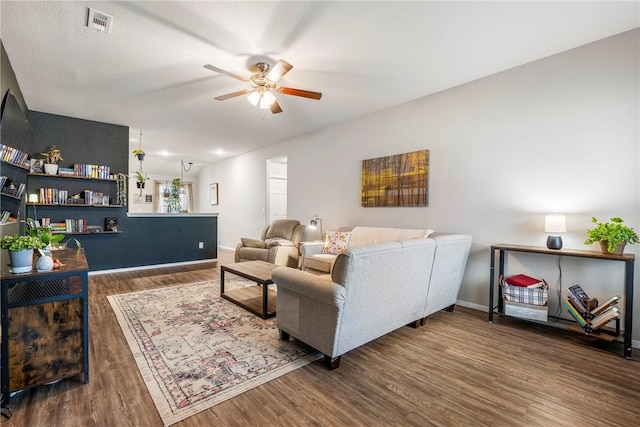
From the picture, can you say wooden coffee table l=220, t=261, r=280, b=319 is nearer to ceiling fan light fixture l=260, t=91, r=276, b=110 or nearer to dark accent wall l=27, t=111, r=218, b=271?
ceiling fan light fixture l=260, t=91, r=276, b=110

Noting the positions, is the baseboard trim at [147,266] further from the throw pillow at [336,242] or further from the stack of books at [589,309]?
the stack of books at [589,309]

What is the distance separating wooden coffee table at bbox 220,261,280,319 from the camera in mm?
2887

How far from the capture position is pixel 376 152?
4289mm

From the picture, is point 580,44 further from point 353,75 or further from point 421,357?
point 421,357

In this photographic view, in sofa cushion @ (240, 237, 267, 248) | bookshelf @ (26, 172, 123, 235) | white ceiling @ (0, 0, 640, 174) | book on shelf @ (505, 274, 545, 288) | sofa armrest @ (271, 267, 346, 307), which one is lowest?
book on shelf @ (505, 274, 545, 288)

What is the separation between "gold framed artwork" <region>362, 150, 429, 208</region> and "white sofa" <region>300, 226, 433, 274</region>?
479mm

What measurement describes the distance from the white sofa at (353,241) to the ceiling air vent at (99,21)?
308 cm

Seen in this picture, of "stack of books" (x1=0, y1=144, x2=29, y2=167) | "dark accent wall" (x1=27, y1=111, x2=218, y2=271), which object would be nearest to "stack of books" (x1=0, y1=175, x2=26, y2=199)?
"stack of books" (x1=0, y1=144, x2=29, y2=167)

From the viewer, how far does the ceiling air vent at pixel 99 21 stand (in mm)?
2143

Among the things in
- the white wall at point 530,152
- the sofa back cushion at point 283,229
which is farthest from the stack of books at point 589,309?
the sofa back cushion at point 283,229

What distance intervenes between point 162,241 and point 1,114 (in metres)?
3.35

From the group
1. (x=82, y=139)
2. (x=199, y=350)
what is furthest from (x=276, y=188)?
(x=199, y=350)

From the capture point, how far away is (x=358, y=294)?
75.9 inches

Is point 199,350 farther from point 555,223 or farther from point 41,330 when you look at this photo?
point 555,223
